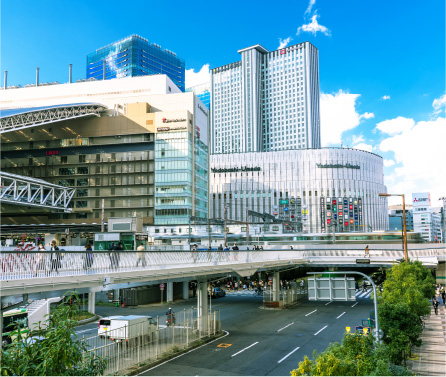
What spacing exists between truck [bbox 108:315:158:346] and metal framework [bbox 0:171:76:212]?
146ft

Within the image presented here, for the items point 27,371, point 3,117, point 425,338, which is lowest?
point 425,338

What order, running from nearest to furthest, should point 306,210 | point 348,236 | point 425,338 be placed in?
1. point 425,338
2. point 348,236
3. point 306,210

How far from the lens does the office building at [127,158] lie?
95.1 metres

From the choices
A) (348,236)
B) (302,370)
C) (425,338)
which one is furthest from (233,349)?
(348,236)

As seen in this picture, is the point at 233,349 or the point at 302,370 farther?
the point at 233,349

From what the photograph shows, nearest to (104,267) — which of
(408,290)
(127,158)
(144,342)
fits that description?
(144,342)

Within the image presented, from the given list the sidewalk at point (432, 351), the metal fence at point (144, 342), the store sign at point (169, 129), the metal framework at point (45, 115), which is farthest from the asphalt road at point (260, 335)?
the metal framework at point (45, 115)

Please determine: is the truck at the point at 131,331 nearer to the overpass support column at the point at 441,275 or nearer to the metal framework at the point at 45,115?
the overpass support column at the point at 441,275

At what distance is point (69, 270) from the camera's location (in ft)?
60.2

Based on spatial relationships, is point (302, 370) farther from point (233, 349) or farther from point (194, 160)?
point (194, 160)

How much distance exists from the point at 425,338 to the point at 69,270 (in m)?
27.4

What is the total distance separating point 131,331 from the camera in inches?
1115

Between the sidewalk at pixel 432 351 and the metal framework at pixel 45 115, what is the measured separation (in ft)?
254

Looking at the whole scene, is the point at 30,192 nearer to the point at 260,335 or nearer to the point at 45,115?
the point at 45,115
